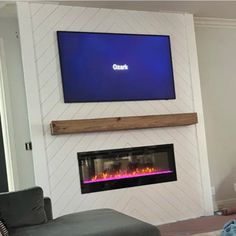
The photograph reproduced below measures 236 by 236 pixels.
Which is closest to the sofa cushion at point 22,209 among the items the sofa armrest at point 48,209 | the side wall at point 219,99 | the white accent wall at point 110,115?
the sofa armrest at point 48,209

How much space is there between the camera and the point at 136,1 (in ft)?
15.2

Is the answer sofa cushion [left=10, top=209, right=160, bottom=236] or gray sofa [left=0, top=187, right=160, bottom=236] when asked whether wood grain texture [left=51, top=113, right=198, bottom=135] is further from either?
sofa cushion [left=10, top=209, right=160, bottom=236]

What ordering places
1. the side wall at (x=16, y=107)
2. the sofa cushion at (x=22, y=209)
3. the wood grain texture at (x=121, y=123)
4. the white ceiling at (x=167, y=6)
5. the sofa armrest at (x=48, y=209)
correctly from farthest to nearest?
the side wall at (x=16, y=107) < the white ceiling at (x=167, y=6) < the wood grain texture at (x=121, y=123) < the sofa armrest at (x=48, y=209) < the sofa cushion at (x=22, y=209)

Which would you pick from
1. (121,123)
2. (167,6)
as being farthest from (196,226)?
(167,6)

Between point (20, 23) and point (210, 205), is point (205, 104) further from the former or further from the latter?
point (20, 23)

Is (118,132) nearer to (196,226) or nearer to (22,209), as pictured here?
(196,226)

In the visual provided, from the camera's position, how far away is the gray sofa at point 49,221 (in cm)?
267

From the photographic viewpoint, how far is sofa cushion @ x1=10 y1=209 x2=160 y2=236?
8.69 ft

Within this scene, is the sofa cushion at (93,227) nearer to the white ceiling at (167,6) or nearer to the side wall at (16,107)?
the side wall at (16,107)

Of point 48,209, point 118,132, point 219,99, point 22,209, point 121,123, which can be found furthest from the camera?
point 219,99

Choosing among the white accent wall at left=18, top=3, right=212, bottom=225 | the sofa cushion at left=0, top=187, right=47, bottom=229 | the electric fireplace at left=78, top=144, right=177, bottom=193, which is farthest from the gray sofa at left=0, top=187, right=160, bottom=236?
the electric fireplace at left=78, top=144, right=177, bottom=193

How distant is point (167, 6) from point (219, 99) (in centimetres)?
157

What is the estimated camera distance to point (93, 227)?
2744 millimetres

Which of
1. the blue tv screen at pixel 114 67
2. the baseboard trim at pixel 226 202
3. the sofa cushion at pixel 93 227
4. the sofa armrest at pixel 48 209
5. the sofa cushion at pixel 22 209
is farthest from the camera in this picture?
the baseboard trim at pixel 226 202
